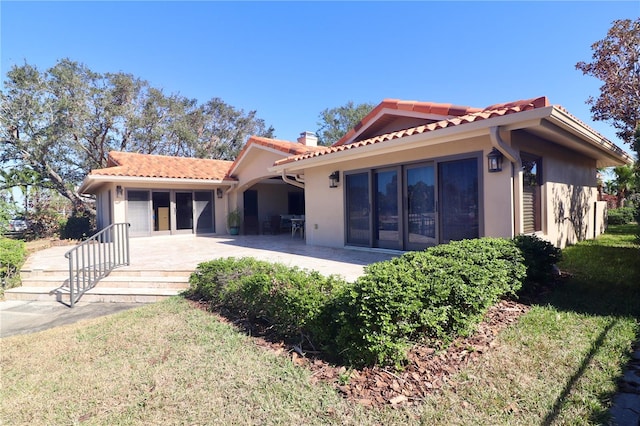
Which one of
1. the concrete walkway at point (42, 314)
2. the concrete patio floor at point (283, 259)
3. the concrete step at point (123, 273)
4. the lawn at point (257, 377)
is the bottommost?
the concrete walkway at point (42, 314)

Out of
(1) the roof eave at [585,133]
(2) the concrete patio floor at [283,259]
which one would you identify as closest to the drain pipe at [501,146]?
(1) the roof eave at [585,133]

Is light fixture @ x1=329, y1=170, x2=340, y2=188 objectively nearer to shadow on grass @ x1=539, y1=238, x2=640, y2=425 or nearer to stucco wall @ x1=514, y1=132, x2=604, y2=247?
stucco wall @ x1=514, y1=132, x2=604, y2=247

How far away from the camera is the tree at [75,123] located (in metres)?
19.9

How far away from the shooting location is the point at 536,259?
537 centimetres

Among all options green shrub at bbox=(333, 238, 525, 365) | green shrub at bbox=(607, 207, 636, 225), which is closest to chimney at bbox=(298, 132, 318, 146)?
green shrub at bbox=(333, 238, 525, 365)

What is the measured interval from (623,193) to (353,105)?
24311 mm

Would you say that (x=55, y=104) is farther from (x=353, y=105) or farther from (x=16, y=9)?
(x=353, y=105)

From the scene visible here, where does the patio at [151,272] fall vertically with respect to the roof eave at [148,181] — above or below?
below

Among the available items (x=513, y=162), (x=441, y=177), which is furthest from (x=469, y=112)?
(x=513, y=162)

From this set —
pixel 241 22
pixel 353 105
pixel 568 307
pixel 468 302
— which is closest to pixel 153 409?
pixel 468 302

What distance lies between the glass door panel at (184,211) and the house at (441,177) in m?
1.53

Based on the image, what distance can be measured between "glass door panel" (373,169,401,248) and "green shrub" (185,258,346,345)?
4.49 meters

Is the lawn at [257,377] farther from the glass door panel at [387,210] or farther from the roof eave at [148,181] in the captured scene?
the roof eave at [148,181]

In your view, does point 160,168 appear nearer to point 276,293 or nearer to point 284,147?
point 284,147
